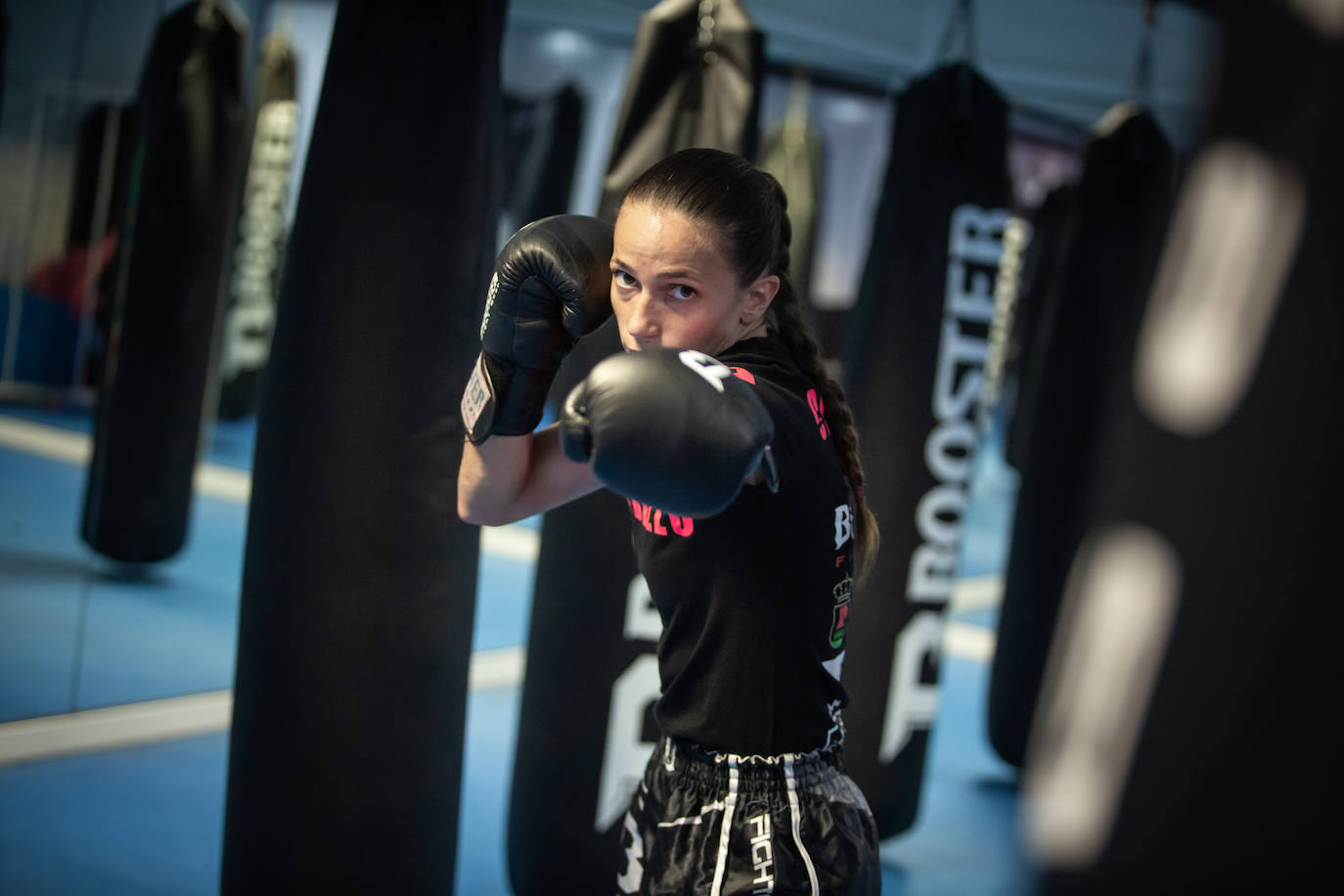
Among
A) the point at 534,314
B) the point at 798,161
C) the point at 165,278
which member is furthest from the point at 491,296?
the point at 798,161

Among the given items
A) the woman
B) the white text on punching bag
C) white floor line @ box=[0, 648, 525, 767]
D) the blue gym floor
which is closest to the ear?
the woman

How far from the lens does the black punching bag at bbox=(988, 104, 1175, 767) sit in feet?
10.3

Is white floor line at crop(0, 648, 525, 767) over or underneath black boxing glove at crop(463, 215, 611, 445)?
underneath

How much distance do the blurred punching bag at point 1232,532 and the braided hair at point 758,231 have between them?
0.71m

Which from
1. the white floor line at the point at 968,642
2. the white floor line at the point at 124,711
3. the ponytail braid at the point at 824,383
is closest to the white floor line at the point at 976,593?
the white floor line at the point at 968,642

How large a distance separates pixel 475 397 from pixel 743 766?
476mm

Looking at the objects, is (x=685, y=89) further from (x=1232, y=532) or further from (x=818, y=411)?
(x=1232, y=532)

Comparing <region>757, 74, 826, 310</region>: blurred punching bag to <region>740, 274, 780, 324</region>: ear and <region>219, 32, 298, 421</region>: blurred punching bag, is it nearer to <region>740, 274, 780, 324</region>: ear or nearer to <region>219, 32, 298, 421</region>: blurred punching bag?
<region>219, 32, 298, 421</region>: blurred punching bag

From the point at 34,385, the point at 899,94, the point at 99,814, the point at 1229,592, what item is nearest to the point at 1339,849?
the point at 1229,592

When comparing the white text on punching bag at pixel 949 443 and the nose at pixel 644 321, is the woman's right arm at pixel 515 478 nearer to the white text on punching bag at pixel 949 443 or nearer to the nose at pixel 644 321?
the nose at pixel 644 321

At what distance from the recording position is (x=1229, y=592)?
424 millimetres

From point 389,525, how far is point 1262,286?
59.4 inches

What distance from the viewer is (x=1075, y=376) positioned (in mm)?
3223

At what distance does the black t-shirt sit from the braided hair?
7cm
